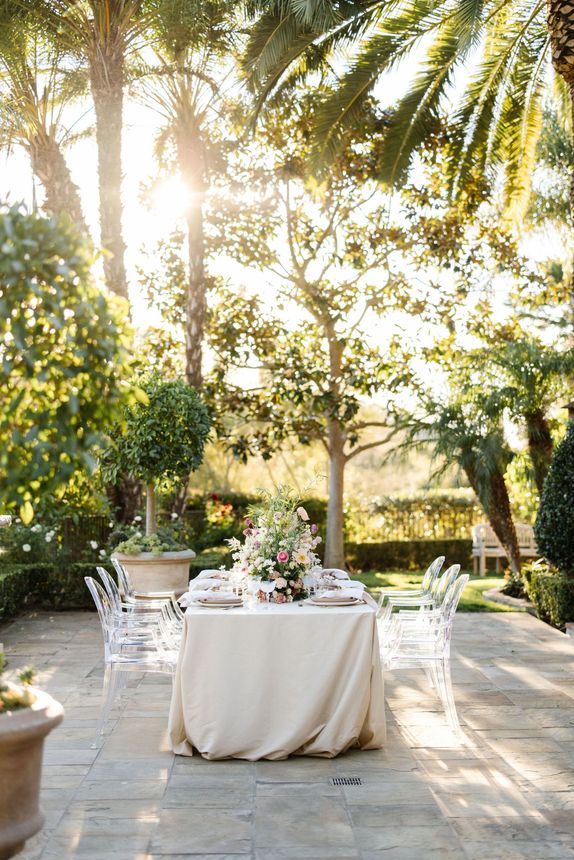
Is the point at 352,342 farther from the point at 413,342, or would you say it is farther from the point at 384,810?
the point at 384,810

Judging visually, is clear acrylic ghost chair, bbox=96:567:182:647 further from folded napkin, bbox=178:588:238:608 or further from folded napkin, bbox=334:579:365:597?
folded napkin, bbox=334:579:365:597

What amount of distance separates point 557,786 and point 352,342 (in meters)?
8.91

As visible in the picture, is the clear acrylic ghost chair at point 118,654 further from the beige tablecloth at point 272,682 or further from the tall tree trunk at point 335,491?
the tall tree trunk at point 335,491

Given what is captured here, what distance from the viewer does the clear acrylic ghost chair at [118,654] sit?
213 inches

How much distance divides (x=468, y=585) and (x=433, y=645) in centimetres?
770

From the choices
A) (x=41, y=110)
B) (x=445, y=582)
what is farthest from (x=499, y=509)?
(x=41, y=110)

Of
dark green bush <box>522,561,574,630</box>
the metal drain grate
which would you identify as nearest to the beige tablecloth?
the metal drain grate

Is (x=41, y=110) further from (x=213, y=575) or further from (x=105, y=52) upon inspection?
(x=213, y=575)

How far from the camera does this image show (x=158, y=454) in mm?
8953

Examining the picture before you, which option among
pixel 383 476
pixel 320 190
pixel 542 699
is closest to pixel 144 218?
pixel 320 190


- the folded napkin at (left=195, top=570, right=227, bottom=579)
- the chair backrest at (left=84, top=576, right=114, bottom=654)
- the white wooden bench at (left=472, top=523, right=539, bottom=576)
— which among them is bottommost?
the chair backrest at (left=84, top=576, right=114, bottom=654)

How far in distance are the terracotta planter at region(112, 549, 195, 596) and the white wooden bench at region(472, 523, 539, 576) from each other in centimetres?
629

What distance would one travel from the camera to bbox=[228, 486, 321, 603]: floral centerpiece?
5.32m

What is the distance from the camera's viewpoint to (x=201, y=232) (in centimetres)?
1152
